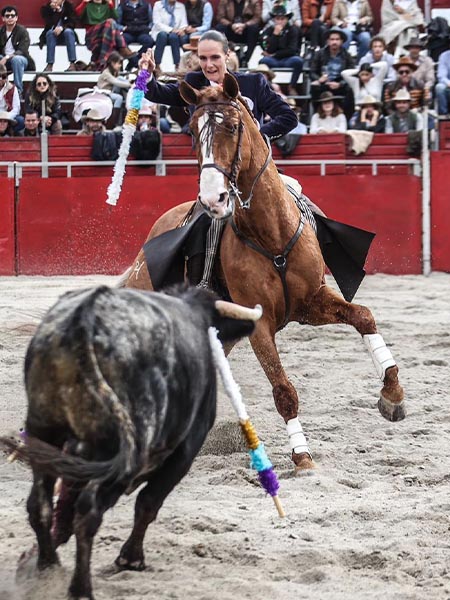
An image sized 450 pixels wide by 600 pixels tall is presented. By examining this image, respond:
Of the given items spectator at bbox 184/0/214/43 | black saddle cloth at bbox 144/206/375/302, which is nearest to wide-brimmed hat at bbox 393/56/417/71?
spectator at bbox 184/0/214/43

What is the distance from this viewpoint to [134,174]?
40.7ft

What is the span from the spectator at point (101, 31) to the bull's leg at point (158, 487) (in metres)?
11.2

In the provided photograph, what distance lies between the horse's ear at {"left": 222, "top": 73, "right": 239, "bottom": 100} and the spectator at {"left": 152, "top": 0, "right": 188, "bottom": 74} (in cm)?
925

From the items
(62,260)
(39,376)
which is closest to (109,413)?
(39,376)

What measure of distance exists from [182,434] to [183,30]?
11627 millimetres

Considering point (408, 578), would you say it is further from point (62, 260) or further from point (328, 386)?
point (62, 260)

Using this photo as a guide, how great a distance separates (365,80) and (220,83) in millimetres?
7762

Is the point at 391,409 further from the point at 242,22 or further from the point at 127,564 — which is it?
the point at 242,22

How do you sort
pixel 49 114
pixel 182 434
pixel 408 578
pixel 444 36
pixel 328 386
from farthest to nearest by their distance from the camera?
1. pixel 444 36
2. pixel 49 114
3. pixel 328 386
4. pixel 408 578
5. pixel 182 434

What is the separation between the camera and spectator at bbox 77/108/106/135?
1270cm

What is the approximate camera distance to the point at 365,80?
13258mm

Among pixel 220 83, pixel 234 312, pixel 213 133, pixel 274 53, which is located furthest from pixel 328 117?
pixel 234 312

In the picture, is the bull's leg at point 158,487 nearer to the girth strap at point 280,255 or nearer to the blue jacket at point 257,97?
the girth strap at point 280,255

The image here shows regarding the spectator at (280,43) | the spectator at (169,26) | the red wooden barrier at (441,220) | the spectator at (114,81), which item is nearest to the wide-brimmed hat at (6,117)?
the spectator at (114,81)
